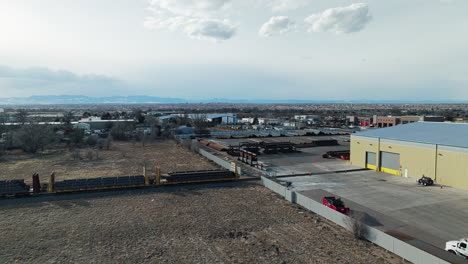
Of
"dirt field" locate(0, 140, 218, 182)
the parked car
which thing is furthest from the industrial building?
"dirt field" locate(0, 140, 218, 182)

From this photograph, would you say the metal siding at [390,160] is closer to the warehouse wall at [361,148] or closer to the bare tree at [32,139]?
the warehouse wall at [361,148]

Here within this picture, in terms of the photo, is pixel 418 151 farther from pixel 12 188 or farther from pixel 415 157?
pixel 12 188

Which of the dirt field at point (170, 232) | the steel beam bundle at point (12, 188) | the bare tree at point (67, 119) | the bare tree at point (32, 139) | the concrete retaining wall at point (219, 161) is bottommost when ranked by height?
the dirt field at point (170, 232)

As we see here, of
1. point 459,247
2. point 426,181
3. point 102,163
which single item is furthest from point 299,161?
point 459,247

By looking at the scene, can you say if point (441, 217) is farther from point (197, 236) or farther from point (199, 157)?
point (199, 157)

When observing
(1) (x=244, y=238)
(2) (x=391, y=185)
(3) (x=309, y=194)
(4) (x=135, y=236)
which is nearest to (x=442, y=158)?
(2) (x=391, y=185)

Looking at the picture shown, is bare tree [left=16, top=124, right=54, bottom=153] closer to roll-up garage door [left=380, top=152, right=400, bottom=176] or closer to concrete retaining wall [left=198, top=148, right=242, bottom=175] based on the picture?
concrete retaining wall [left=198, top=148, right=242, bottom=175]

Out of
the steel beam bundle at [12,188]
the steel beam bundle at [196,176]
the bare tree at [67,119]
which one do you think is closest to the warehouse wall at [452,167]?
the steel beam bundle at [196,176]
